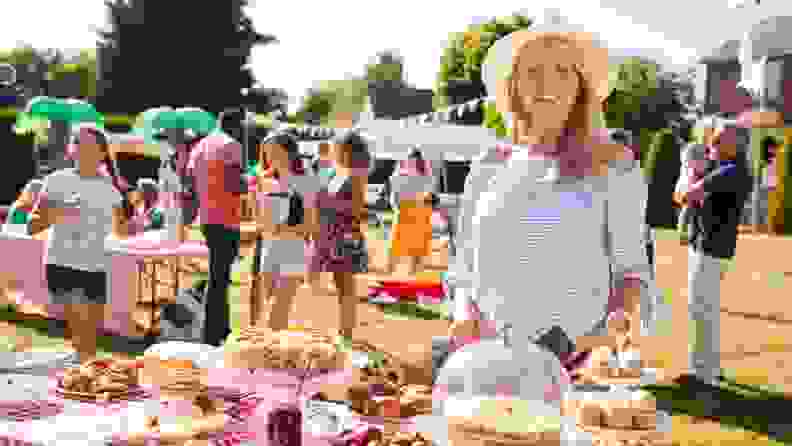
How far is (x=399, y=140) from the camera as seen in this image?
1731 centimetres

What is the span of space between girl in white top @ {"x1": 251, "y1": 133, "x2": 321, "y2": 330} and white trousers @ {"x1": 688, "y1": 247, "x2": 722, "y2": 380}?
2.50 meters

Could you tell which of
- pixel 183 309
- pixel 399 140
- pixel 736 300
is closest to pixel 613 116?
pixel 399 140

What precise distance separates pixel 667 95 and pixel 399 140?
48260mm

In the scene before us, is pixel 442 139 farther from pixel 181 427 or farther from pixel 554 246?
pixel 181 427

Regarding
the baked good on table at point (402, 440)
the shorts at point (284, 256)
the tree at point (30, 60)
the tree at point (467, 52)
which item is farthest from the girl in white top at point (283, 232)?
the tree at point (30, 60)

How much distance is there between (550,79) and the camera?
6.71 feet

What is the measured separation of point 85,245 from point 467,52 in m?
39.8

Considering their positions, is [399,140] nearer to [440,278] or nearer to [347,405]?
[440,278]

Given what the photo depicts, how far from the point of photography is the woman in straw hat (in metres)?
2.04

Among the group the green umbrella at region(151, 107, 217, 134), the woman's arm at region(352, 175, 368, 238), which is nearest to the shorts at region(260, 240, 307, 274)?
the woman's arm at region(352, 175, 368, 238)

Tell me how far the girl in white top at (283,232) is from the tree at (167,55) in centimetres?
2775

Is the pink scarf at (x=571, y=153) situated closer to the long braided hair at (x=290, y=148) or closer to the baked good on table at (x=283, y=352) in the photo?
the baked good on table at (x=283, y=352)

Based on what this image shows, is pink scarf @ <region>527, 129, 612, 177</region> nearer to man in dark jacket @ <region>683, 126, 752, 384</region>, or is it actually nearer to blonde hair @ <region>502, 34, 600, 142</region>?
blonde hair @ <region>502, 34, 600, 142</region>

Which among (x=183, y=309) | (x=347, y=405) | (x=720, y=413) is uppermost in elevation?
(x=347, y=405)
